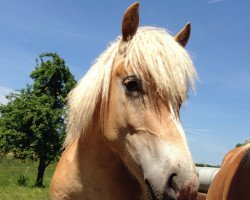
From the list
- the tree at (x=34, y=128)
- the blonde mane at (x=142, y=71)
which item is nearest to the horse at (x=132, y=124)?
the blonde mane at (x=142, y=71)

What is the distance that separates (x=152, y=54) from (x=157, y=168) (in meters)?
0.81

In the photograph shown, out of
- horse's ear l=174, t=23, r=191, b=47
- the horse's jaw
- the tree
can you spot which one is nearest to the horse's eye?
the horse's jaw

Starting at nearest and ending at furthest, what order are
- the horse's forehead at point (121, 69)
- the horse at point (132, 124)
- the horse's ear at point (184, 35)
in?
the horse at point (132, 124) < the horse's forehead at point (121, 69) < the horse's ear at point (184, 35)

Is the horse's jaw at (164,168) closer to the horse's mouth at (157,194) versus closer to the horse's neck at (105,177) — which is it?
the horse's mouth at (157,194)

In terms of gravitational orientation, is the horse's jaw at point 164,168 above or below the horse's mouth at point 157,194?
above

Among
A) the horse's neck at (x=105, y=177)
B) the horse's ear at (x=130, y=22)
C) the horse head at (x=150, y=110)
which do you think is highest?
the horse's ear at (x=130, y=22)

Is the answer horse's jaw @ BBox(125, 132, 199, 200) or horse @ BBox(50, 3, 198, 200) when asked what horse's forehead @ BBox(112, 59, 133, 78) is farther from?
horse's jaw @ BBox(125, 132, 199, 200)

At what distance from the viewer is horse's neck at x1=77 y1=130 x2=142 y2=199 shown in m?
2.87

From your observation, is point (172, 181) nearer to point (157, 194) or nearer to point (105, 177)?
point (157, 194)

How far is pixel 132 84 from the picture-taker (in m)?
2.50

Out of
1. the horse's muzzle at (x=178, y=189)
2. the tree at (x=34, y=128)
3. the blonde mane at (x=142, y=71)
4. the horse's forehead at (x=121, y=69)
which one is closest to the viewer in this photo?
the horse's muzzle at (x=178, y=189)

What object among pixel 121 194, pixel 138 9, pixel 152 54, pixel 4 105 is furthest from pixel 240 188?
pixel 4 105

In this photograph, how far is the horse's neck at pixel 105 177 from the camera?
2.87 meters

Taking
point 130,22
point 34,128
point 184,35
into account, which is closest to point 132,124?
point 130,22
